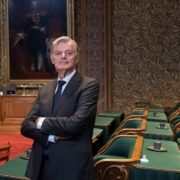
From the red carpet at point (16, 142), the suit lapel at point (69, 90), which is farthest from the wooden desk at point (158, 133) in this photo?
the suit lapel at point (69, 90)

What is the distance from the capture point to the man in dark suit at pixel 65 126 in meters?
1.92

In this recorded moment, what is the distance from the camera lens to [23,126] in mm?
2109

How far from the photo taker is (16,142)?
7449 millimetres

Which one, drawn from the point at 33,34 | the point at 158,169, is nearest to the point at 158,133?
the point at 158,169

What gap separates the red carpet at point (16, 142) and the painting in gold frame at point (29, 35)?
1.71 m

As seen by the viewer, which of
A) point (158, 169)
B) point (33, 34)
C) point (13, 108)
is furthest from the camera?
point (33, 34)

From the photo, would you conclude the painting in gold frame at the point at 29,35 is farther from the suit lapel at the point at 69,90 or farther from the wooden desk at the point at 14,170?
A: the suit lapel at the point at 69,90

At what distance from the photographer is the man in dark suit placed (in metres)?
1.92

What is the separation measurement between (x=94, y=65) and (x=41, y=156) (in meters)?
7.16

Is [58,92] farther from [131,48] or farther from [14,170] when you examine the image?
[131,48]

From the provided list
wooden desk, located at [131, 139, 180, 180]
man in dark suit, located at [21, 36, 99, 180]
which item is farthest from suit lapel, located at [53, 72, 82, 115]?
wooden desk, located at [131, 139, 180, 180]

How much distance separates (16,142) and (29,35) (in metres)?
3.20

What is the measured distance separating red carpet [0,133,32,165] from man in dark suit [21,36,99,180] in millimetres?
4421

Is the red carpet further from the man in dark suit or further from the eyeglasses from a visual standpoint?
the eyeglasses
